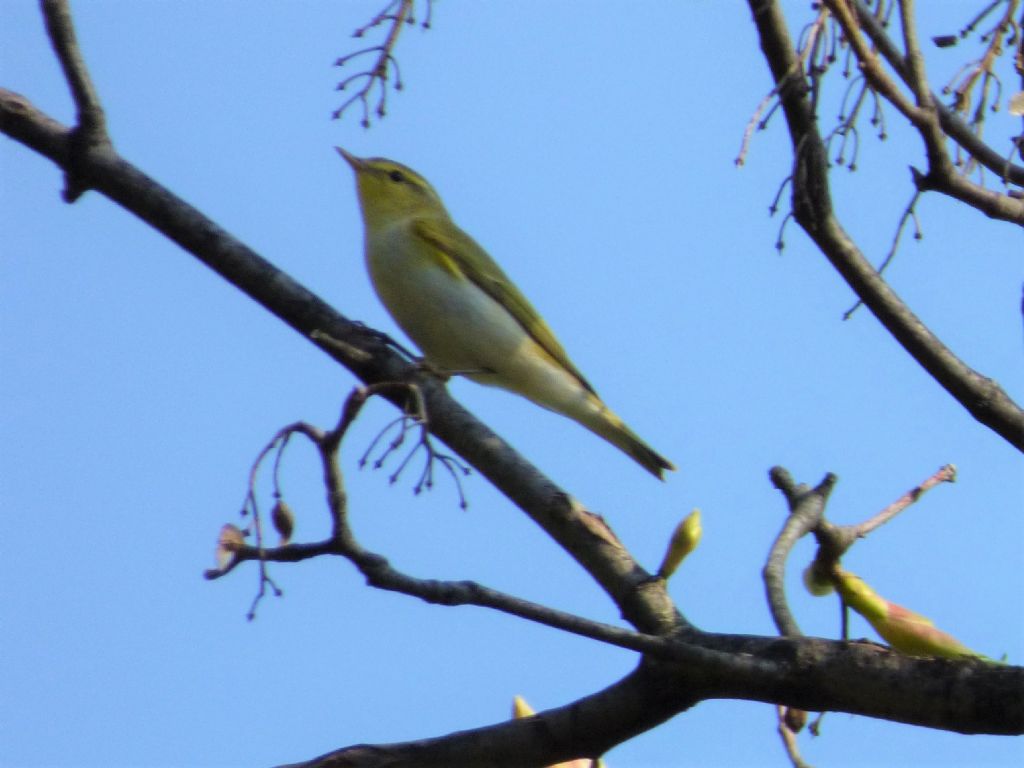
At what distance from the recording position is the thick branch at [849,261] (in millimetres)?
3400

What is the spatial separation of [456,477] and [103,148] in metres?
1.59

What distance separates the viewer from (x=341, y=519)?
2.65 metres

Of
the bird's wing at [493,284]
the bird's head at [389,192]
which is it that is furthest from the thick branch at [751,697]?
the bird's head at [389,192]

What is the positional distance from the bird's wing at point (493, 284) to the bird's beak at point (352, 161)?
0.83 metres

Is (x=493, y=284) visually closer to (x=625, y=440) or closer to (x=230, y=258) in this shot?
(x=625, y=440)

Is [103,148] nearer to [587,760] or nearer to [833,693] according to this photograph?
[587,760]

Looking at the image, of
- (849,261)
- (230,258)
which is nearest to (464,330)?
(230,258)

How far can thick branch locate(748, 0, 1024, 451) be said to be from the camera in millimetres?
3400

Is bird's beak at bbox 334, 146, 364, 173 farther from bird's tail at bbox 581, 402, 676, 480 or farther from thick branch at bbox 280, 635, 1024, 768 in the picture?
thick branch at bbox 280, 635, 1024, 768

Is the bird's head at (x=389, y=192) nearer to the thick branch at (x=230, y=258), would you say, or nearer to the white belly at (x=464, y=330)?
the white belly at (x=464, y=330)

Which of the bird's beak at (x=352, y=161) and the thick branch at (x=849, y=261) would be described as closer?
the thick branch at (x=849, y=261)

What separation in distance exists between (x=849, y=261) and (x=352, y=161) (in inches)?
187

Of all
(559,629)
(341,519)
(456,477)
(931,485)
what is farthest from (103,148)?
(931,485)

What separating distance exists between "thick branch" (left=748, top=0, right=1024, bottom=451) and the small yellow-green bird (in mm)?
3064
